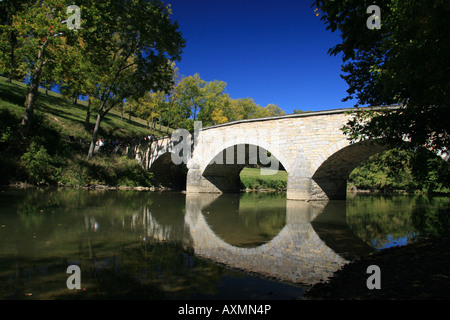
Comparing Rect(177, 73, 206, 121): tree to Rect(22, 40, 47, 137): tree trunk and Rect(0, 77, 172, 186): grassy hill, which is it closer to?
Rect(0, 77, 172, 186): grassy hill

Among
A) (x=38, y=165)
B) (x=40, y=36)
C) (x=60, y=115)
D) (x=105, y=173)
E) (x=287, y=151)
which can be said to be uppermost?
(x=40, y=36)

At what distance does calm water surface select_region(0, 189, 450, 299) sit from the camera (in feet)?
10.2

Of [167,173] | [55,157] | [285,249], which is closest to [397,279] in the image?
[285,249]

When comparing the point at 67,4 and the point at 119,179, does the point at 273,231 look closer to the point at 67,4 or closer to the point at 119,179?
the point at 67,4

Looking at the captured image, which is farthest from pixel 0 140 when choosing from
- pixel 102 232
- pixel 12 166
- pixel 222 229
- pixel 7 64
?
pixel 222 229

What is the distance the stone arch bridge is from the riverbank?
21.4 feet

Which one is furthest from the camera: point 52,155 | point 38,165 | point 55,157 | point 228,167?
point 228,167

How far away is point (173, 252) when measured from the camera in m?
4.65

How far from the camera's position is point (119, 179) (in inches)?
837

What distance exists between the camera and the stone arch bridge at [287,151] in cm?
1366

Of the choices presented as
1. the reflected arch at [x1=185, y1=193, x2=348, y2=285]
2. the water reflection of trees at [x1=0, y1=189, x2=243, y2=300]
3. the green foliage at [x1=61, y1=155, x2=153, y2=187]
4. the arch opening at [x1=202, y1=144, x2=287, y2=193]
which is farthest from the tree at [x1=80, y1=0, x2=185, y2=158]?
the reflected arch at [x1=185, y1=193, x2=348, y2=285]

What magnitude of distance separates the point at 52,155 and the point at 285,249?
705 inches

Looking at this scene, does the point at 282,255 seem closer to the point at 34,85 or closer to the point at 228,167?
the point at 34,85

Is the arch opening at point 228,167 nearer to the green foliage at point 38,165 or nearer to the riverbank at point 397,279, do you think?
the green foliage at point 38,165
